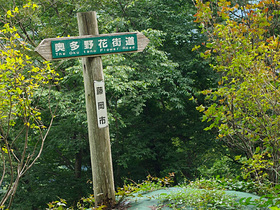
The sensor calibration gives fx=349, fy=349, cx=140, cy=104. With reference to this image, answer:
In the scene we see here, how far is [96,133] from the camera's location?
4.05m

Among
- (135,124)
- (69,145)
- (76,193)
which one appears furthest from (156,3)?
(76,193)

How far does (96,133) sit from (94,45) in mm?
1006

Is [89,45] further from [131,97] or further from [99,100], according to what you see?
[131,97]

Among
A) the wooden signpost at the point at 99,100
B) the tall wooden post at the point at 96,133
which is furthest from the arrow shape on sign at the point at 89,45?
the tall wooden post at the point at 96,133

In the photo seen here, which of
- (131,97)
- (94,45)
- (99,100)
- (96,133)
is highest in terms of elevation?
(94,45)

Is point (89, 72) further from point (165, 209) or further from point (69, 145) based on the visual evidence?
point (69, 145)

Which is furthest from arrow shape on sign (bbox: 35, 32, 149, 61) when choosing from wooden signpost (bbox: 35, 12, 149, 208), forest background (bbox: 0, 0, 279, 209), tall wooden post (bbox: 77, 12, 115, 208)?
forest background (bbox: 0, 0, 279, 209)

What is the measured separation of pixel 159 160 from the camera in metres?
12.5

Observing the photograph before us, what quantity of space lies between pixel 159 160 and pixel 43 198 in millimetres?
4223

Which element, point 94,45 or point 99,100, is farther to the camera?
point 99,100

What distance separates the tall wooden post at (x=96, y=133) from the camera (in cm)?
405

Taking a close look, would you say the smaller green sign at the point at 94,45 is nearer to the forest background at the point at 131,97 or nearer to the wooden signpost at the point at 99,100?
the wooden signpost at the point at 99,100

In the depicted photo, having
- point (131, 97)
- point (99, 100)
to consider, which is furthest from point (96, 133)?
point (131, 97)

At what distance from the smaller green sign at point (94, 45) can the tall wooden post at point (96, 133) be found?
166 millimetres
